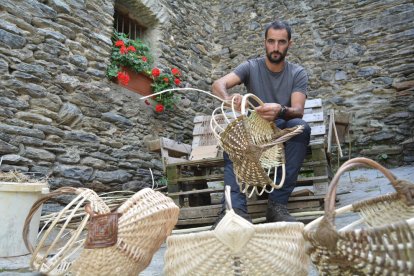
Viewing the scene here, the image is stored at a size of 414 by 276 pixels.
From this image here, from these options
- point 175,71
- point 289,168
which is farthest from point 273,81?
point 175,71

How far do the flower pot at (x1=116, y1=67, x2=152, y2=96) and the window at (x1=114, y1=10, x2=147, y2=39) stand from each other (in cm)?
61

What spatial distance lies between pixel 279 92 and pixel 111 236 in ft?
Result: 5.33

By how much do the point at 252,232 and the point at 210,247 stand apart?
13 centimetres

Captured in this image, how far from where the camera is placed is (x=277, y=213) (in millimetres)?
2043

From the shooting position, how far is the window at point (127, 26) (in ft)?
14.4

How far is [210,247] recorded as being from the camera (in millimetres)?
1046

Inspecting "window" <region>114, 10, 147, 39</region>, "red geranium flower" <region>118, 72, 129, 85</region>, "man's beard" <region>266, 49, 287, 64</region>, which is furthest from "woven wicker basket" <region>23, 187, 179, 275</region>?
"window" <region>114, 10, 147, 39</region>

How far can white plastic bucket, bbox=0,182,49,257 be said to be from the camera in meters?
1.92

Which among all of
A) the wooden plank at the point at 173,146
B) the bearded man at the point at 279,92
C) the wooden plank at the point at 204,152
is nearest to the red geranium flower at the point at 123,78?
the wooden plank at the point at 173,146

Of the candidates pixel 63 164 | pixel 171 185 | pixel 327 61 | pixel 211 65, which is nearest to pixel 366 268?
pixel 171 185

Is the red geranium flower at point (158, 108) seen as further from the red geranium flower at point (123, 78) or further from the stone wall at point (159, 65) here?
the red geranium flower at point (123, 78)

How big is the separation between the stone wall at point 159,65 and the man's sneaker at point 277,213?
184 cm

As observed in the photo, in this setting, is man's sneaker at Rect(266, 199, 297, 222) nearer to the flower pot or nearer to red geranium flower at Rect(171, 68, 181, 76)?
the flower pot

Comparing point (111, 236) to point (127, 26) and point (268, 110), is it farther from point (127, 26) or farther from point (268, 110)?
point (127, 26)
